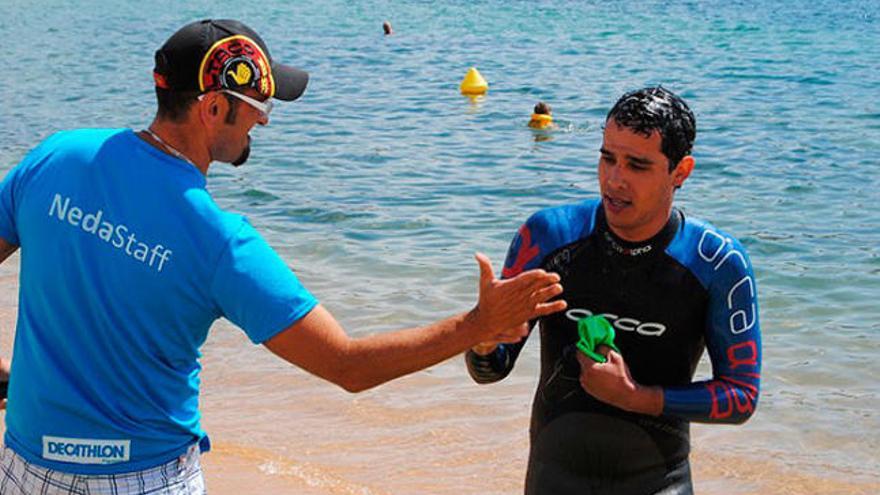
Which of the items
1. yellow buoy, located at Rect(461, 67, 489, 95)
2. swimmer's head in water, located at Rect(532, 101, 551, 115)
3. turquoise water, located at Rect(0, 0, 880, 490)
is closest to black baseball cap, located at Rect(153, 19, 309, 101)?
turquoise water, located at Rect(0, 0, 880, 490)

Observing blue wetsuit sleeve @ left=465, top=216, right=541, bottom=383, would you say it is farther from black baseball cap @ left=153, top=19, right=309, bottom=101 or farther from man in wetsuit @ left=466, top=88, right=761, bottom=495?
black baseball cap @ left=153, top=19, right=309, bottom=101

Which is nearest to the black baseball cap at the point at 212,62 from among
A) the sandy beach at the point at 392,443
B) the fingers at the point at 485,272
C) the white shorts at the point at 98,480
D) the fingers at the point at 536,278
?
the fingers at the point at 485,272

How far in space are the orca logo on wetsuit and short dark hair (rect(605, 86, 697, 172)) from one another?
49 centimetres

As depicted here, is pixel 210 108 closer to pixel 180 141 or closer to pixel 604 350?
pixel 180 141

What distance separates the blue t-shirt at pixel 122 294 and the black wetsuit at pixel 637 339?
106cm

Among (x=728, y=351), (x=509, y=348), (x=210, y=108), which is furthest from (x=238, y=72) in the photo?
(x=728, y=351)

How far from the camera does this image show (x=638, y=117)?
3705 millimetres

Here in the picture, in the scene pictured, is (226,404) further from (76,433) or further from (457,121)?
(457,121)

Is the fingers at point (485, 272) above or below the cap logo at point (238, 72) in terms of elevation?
below

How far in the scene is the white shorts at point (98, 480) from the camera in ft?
10.2

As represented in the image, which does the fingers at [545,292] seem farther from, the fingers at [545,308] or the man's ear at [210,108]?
the man's ear at [210,108]

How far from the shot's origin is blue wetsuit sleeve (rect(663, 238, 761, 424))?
365 cm

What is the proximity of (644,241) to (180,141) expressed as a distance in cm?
150

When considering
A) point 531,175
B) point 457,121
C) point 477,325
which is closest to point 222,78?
point 477,325
